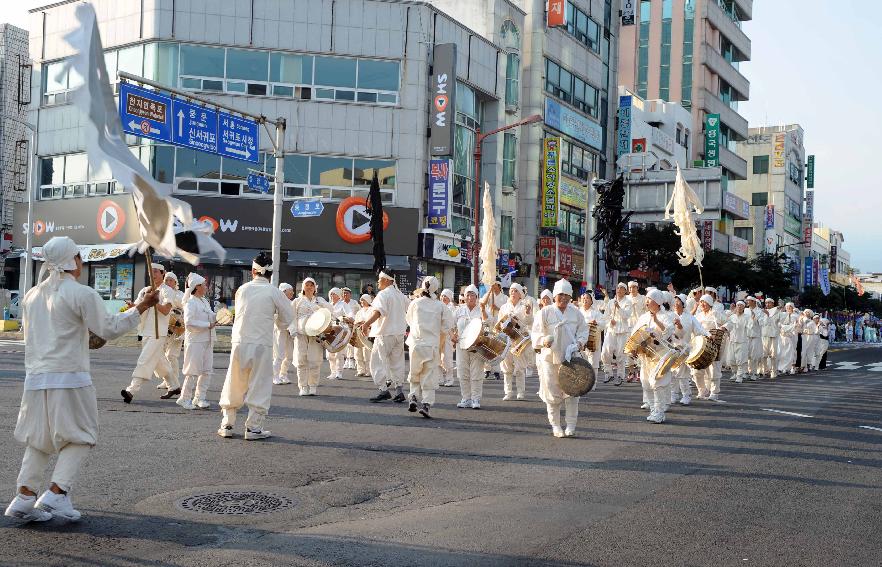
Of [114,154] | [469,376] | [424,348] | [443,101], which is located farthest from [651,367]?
[443,101]

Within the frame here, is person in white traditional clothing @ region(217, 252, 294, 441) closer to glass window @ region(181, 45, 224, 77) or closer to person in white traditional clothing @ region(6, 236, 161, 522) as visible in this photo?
person in white traditional clothing @ region(6, 236, 161, 522)

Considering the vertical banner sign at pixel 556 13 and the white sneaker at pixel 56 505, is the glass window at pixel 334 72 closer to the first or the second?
the vertical banner sign at pixel 556 13

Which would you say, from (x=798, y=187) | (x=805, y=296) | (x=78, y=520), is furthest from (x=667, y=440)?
(x=798, y=187)

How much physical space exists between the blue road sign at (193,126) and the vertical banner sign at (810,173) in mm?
98690

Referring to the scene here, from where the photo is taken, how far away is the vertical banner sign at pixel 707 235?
201 ft

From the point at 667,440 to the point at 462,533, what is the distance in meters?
5.53

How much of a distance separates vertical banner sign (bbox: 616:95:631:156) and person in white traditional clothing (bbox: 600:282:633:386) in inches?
1419

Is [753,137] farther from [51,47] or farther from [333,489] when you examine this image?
[333,489]

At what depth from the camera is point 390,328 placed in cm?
1373

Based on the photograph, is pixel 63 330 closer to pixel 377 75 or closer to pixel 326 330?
pixel 326 330

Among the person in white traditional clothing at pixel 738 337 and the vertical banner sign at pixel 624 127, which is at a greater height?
the vertical banner sign at pixel 624 127

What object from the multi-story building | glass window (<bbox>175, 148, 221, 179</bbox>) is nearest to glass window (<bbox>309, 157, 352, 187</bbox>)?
glass window (<bbox>175, 148, 221, 179</bbox>)

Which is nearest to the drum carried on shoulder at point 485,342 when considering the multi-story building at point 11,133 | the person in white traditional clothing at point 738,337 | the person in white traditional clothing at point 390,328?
the person in white traditional clothing at point 390,328

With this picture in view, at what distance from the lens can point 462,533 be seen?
6254 millimetres
